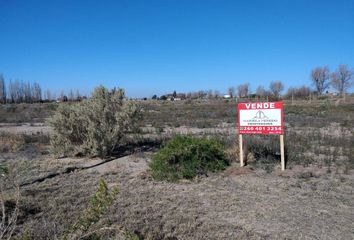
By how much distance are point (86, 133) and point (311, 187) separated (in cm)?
740

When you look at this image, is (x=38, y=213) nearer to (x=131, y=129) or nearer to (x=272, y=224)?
(x=272, y=224)

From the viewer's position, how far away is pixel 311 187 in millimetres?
7027

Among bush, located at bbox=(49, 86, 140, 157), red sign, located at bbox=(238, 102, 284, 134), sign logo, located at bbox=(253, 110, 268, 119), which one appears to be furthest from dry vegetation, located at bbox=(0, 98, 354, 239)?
sign logo, located at bbox=(253, 110, 268, 119)

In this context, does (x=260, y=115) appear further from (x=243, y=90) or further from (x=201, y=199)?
(x=243, y=90)

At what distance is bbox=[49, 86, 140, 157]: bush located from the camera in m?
10.9

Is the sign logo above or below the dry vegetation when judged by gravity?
above

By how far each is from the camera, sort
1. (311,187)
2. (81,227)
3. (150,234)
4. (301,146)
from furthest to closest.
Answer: (301,146), (311,187), (150,234), (81,227)

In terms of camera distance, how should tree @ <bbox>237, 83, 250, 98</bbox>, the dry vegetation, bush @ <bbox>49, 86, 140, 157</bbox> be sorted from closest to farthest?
the dry vegetation < bush @ <bbox>49, 86, 140, 157</bbox> < tree @ <bbox>237, 83, 250, 98</bbox>

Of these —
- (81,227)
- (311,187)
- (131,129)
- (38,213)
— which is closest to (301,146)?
(311,187)

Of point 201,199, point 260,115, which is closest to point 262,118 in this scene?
point 260,115

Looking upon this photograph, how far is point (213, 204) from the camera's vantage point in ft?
19.9

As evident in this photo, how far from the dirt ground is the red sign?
113 centimetres

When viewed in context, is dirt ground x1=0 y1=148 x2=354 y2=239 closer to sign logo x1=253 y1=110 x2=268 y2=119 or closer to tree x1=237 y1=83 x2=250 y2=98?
sign logo x1=253 y1=110 x2=268 y2=119

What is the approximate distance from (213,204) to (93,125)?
19.5 feet
